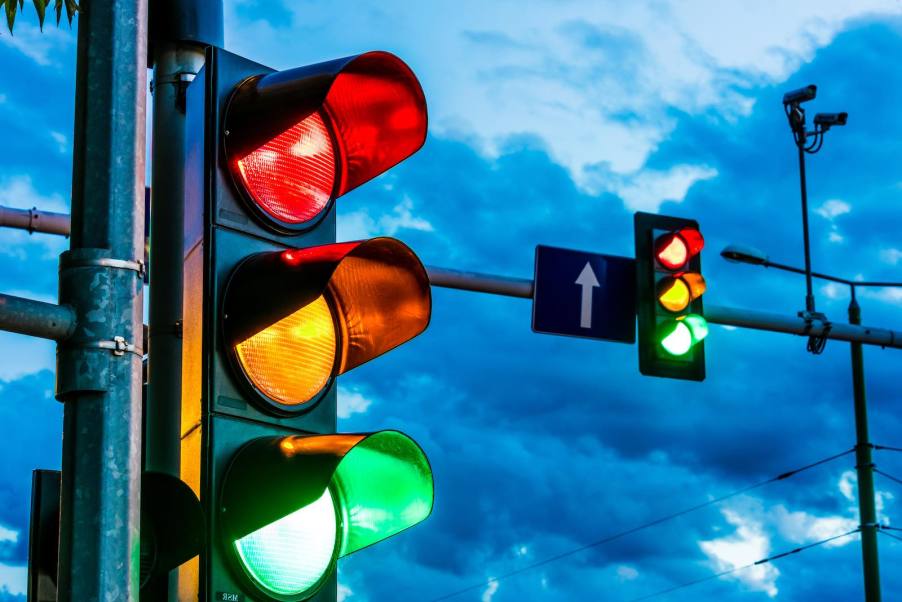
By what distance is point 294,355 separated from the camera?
3.52 m

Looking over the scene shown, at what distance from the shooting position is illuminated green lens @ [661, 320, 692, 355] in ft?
28.8

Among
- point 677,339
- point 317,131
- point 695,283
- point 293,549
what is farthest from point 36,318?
point 695,283

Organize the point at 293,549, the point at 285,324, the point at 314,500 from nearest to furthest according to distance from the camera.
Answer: the point at 314,500 < the point at 293,549 < the point at 285,324

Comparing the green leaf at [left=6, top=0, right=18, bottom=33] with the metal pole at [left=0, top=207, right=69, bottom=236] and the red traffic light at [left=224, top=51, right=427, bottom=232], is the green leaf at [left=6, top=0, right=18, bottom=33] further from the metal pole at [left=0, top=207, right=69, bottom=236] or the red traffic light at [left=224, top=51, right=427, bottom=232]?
the metal pole at [left=0, top=207, right=69, bottom=236]

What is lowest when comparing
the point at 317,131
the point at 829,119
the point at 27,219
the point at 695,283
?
the point at 317,131

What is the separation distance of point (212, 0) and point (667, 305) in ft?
17.0

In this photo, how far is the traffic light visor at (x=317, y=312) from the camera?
3379 millimetres

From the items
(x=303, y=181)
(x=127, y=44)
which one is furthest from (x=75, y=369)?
(x=303, y=181)

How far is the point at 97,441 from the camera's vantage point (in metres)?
2.85

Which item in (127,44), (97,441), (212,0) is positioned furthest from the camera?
(212,0)

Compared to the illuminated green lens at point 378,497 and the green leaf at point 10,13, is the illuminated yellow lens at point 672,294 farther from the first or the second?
the green leaf at point 10,13

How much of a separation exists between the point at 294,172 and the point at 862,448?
44.6ft

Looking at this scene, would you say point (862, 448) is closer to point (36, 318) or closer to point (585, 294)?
point (585, 294)

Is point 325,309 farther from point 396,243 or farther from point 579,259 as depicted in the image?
point 579,259
